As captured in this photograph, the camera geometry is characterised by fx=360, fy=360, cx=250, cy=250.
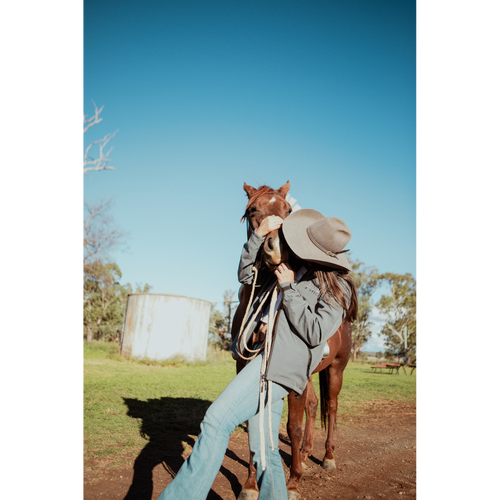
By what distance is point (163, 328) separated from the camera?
1766 centimetres

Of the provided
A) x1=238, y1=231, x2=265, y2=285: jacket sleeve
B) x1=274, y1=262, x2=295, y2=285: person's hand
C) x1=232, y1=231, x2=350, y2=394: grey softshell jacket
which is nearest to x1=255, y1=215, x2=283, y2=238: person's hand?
x1=238, y1=231, x2=265, y2=285: jacket sleeve

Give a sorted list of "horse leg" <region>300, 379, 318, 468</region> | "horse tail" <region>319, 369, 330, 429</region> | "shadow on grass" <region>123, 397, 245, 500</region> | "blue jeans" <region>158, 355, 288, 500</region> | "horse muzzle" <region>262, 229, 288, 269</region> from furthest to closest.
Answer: "horse tail" <region>319, 369, 330, 429</region>, "horse leg" <region>300, 379, 318, 468</region>, "shadow on grass" <region>123, 397, 245, 500</region>, "horse muzzle" <region>262, 229, 288, 269</region>, "blue jeans" <region>158, 355, 288, 500</region>

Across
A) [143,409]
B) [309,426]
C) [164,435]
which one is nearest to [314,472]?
[309,426]

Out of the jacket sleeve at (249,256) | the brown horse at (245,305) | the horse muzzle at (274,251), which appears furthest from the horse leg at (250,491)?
the horse muzzle at (274,251)

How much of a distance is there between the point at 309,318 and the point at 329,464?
9.61ft

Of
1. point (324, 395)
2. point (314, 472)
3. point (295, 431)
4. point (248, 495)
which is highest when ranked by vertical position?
point (295, 431)

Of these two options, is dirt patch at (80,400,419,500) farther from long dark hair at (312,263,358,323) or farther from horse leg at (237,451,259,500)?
long dark hair at (312,263,358,323)

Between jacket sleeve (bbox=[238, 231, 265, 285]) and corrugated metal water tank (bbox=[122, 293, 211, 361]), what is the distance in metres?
15.9

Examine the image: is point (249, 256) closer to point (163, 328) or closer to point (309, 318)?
point (309, 318)

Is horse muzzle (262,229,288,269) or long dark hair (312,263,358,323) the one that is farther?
horse muzzle (262,229,288,269)

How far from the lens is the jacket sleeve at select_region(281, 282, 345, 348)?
1952 mm
